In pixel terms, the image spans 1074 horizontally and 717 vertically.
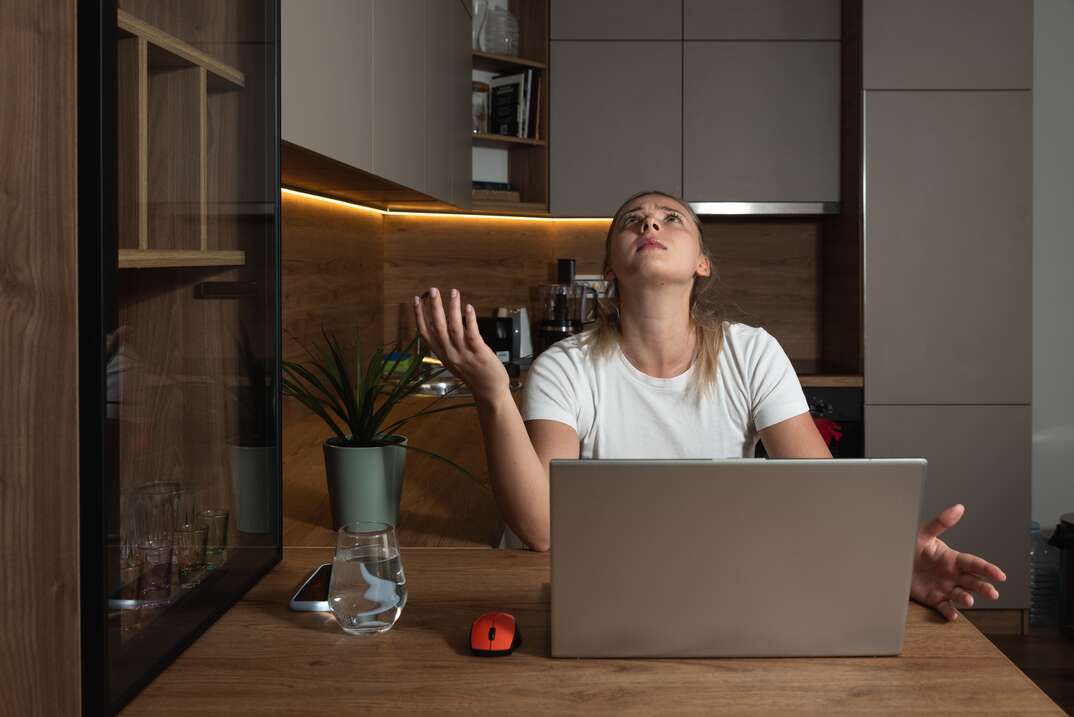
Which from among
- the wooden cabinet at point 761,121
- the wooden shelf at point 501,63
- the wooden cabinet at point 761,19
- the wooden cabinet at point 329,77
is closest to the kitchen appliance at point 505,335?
the wooden cabinet at point 761,121

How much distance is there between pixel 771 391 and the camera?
6.30 ft

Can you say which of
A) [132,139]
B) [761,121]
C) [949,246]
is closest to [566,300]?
[761,121]

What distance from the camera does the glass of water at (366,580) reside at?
111cm

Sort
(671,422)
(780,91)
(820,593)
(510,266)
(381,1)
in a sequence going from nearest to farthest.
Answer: (820,593), (671,422), (381,1), (780,91), (510,266)

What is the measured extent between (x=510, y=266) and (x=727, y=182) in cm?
93

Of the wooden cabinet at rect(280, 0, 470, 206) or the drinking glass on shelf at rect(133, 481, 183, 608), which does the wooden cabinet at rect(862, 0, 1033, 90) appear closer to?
the wooden cabinet at rect(280, 0, 470, 206)

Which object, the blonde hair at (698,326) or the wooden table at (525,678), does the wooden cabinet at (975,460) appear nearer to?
the blonde hair at (698,326)

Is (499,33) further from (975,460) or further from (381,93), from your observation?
(975,460)

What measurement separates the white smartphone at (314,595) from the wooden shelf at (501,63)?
280 centimetres

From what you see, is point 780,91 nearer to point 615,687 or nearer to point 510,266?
point 510,266

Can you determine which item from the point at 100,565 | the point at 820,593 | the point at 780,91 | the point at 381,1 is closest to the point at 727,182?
the point at 780,91

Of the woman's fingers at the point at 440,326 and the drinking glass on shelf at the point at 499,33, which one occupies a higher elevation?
the drinking glass on shelf at the point at 499,33

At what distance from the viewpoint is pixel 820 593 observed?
40.2 inches

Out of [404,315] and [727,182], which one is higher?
[727,182]
